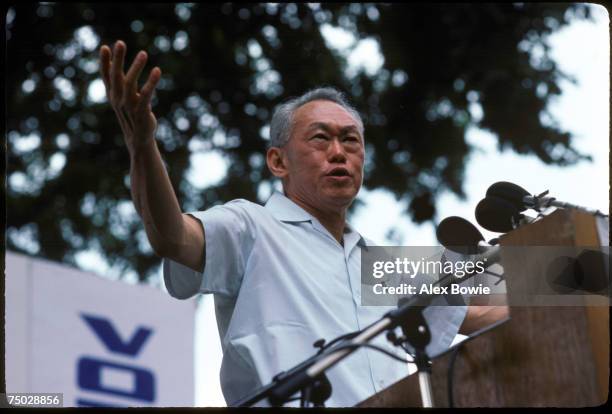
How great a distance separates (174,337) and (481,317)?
2703 millimetres

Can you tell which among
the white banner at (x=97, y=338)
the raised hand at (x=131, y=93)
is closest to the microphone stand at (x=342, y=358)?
the raised hand at (x=131, y=93)

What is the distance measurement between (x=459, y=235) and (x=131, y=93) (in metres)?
0.71

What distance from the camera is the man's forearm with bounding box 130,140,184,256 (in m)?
1.99

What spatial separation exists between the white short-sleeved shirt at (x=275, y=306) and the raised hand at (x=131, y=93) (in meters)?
0.35

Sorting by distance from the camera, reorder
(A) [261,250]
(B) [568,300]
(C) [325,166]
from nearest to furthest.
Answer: (B) [568,300] < (A) [261,250] < (C) [325,166]

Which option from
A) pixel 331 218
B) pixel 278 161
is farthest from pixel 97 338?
pixel 331 218

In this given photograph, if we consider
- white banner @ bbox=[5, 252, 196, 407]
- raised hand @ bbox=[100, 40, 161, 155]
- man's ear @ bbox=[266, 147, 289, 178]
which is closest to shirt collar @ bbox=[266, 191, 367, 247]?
man's ear @ bbox=[266, 147, 289, 178]

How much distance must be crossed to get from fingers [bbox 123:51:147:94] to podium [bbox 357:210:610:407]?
726 millimetres

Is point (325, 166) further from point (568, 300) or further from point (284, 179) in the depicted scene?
point (568, 300)

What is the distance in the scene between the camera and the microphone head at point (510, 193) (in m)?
2.04

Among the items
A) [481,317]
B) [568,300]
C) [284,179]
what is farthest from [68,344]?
[568,300]

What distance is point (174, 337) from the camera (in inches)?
184

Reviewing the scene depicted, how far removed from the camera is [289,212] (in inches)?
98.5

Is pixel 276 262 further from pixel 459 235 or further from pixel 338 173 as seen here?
pixel 459 235
